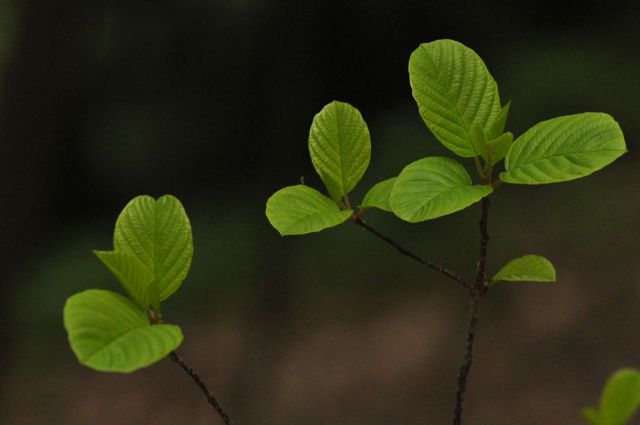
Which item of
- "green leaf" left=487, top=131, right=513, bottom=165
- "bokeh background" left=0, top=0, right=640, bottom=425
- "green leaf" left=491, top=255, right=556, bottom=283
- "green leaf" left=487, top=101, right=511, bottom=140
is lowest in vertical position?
"bokeh background" left=0, top=0, right=640, bottom=425

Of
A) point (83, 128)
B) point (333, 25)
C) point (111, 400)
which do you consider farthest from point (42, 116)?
point (83, 128)

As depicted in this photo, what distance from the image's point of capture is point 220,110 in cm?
383

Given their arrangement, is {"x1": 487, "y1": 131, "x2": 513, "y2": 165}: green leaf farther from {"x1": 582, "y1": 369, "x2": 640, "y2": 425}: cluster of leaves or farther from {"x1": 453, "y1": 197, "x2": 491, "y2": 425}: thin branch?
{"x1": 582, "y1": 369, "x2": 640, "y2": 425}: cluster of leaves

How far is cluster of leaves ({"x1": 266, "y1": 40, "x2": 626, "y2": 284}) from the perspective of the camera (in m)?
0.37

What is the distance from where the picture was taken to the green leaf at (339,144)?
1.33ft

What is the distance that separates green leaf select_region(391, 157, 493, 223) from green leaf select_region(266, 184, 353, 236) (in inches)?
1.6

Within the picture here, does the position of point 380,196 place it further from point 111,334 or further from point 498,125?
point 111,334

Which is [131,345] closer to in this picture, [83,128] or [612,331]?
[612,331]

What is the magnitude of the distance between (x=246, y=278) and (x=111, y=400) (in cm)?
76

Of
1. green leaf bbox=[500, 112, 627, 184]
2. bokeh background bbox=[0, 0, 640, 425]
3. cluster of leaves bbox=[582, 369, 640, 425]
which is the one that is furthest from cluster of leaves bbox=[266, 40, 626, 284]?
bokeh background bbox=[0, 0, 640, 425]

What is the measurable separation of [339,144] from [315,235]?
9.34 feet

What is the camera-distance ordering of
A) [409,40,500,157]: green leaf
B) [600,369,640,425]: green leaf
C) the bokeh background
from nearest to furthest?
[600,369,640,425]: green leaf, [409,40,500,157]: green leaf, the bokeh background

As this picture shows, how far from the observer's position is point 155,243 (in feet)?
1.24

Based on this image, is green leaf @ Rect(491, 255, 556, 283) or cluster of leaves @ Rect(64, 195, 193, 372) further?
green leaf @ Rect(491, 255, 556, 283)
